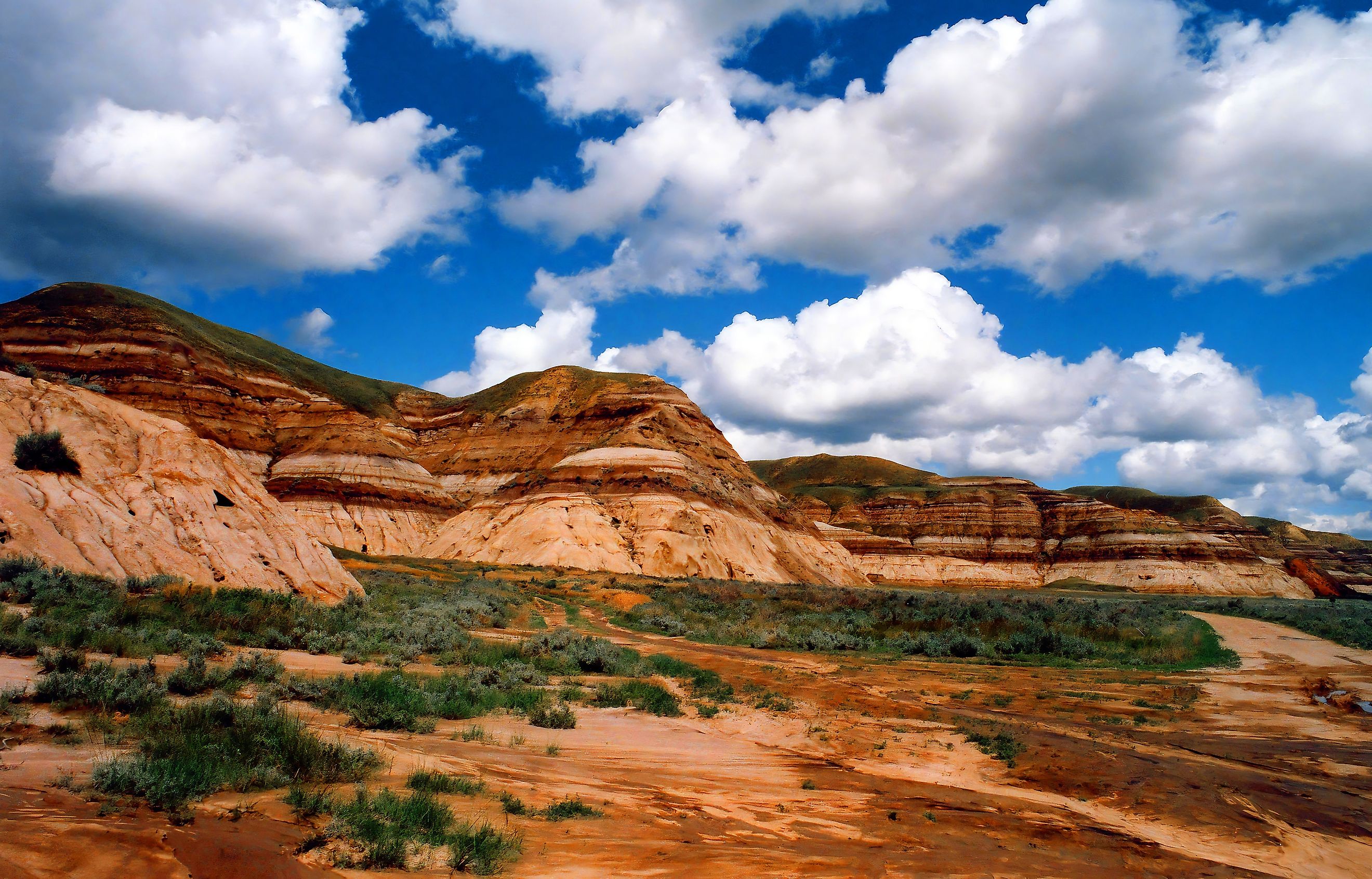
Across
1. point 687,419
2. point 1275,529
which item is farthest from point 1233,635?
point 1275,529

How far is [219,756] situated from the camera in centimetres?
545

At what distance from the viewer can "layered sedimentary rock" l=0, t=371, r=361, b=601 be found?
14.1 m

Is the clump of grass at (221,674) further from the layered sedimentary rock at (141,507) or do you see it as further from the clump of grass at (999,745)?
the clump of grass at (999,745)

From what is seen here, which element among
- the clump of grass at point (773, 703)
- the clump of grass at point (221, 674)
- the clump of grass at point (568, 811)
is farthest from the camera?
the clump of grass at point (773, 703)

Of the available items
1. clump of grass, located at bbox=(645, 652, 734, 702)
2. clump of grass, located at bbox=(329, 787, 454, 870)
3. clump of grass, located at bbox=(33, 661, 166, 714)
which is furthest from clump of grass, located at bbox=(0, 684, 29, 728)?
clump of grass, located at bbox=(645, 652, 734, 702)

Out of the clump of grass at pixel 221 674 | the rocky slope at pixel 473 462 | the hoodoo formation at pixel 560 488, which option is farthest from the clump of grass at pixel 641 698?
the hoodoo formation at pixel 560 488

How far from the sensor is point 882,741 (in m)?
9.99

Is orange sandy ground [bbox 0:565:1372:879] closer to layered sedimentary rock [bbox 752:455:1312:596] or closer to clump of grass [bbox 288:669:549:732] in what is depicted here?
clump of grass [bbox 288:669:549:732]

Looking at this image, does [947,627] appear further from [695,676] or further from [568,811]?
[568,811]

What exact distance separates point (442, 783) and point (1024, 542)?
327 feet

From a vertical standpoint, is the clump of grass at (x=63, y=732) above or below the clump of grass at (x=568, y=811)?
above

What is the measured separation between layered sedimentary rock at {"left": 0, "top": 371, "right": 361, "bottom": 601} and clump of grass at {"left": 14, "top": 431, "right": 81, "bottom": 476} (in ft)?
0.44

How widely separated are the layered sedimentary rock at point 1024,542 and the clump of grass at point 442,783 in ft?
283

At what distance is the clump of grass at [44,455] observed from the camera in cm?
1474
